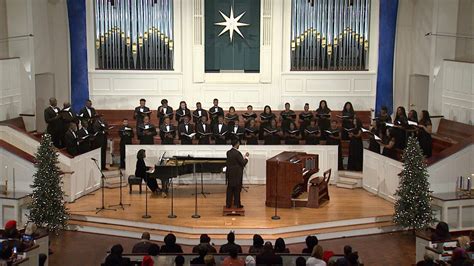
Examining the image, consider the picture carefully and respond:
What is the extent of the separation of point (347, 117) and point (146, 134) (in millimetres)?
5414

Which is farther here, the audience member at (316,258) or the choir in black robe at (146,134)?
the choir in black robe at (146,134)

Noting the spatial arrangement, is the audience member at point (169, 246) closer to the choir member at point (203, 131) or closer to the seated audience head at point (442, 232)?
the seated audience head at point (442, 232)

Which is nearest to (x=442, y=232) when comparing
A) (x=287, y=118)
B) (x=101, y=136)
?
(x=287, y=118)

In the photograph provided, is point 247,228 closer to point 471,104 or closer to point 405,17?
point 471,104

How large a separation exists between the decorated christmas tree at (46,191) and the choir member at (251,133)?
5666 mm

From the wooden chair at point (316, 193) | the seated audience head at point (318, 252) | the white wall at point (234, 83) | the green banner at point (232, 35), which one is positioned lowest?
the wooden chair at point (316, 193)

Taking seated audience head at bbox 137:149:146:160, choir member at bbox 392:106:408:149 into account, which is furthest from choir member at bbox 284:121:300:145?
seated audience head at bbox 137:149:146:160

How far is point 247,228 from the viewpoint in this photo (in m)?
15.9

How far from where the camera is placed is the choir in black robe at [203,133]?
19.9 meters

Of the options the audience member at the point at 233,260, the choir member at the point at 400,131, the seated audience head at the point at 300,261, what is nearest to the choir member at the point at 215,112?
the choir member at the point at 400,131

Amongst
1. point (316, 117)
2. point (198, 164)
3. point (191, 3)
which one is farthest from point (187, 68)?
point (198, 164)

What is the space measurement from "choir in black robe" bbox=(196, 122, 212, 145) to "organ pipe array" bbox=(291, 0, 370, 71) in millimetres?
4379

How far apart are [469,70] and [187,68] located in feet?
26.5

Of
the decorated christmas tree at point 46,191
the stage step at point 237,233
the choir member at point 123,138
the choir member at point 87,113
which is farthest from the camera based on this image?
the choir member at point 87,113
